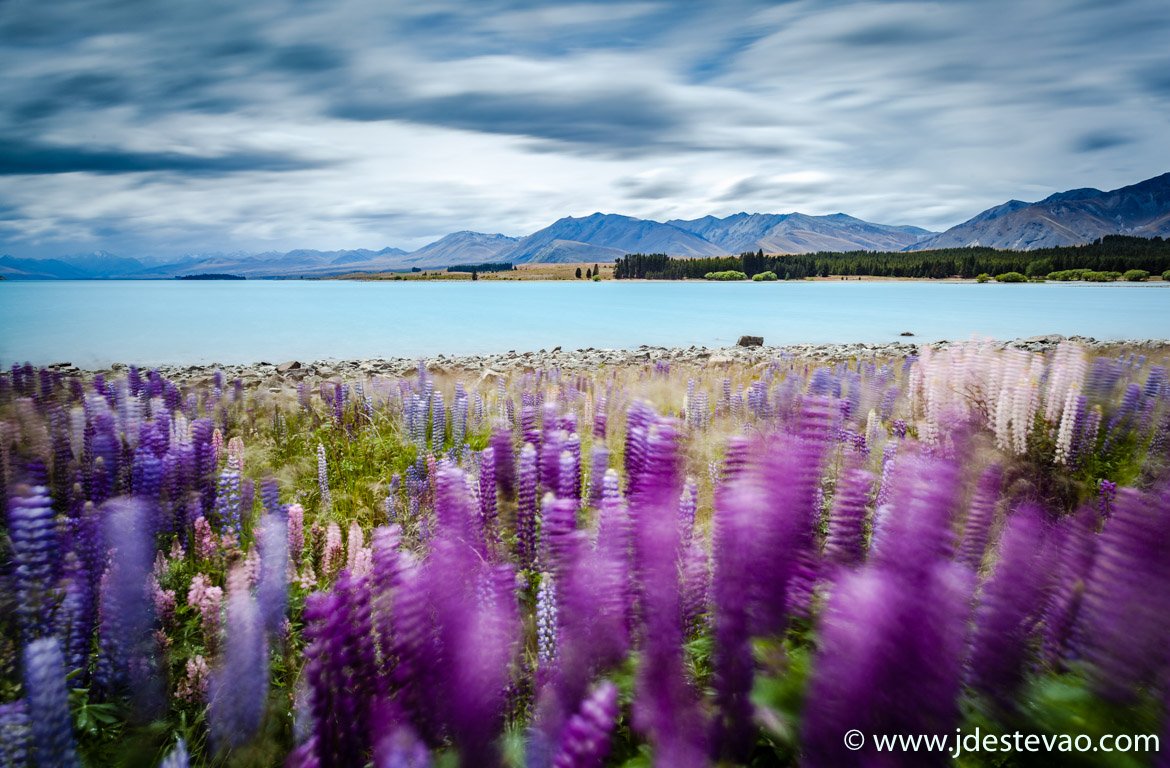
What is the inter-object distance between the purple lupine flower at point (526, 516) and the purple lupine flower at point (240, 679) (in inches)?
49.6

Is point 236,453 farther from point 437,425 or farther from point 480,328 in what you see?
point 480,328

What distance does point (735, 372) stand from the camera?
16438 mm

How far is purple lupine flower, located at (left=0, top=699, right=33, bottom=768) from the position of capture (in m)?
1.56

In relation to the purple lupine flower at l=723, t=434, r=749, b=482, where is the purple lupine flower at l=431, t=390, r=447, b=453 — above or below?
below

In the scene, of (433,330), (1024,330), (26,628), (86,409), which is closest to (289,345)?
(433,330)

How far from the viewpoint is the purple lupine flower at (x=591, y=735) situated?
1175mm

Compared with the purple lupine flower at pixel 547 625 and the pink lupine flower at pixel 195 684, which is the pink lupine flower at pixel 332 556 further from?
the purple lupine flower at pixel 547 625

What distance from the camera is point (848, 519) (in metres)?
1.95

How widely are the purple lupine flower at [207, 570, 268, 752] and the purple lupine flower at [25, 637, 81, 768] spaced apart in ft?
1.46

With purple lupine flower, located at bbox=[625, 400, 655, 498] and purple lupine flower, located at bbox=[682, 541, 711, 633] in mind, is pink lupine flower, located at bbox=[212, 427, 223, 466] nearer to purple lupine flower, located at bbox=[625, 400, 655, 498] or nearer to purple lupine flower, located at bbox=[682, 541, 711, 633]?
purple lupine flower, located at bbox=[625, 400, 655, 498]

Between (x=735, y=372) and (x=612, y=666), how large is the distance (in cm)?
1524

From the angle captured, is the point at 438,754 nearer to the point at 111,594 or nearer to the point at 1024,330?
the point at 111,594

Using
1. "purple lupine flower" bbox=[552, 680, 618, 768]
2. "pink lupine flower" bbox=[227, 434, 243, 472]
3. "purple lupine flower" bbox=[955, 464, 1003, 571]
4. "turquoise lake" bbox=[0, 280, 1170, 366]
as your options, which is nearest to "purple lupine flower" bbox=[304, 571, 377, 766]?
"purple lupine flower" bbox=[552, 680, 618, 768]

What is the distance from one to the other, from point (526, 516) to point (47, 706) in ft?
6.30
